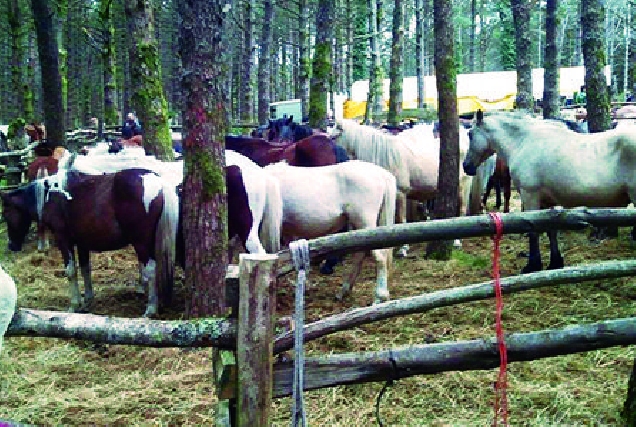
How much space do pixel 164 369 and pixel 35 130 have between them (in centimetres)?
1742

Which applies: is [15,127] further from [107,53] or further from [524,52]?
[524,52]

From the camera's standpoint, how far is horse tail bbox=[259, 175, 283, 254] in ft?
23.7

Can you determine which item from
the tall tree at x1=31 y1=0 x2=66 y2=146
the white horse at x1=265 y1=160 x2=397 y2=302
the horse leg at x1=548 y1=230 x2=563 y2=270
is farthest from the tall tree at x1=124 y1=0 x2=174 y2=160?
the horse leg at x1=548 y1=230 x2=563 y2=270

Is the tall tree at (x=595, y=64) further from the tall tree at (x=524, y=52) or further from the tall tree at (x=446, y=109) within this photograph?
the tall tree at (x=524, y=52)

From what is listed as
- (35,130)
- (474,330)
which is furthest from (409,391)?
(35,130)

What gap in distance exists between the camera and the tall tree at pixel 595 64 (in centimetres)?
1011

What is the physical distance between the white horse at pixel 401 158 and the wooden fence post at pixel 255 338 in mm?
6584

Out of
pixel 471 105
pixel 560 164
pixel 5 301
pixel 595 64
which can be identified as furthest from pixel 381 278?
pixel 471 105

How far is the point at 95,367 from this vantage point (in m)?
5.48

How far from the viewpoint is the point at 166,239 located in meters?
6.93

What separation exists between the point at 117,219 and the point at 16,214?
1.92m

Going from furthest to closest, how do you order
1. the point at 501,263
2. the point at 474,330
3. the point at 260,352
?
1. the point at 501,263
2. the point at 474,330
3. the point at 260,352

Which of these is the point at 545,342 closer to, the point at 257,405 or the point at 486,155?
the point at 257,405

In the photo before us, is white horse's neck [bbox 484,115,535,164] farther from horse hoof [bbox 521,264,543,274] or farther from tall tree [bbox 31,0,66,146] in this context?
tall tree [bbox 31,0,66,146]
